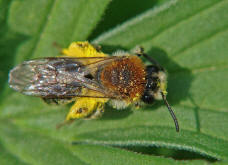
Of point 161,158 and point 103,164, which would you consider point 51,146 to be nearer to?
point 103,164

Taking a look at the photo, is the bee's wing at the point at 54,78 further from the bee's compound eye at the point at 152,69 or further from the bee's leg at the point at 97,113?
the bee's compound eye at the point at 152,69

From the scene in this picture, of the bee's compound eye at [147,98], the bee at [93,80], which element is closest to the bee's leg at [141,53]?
the bee at [93,80]

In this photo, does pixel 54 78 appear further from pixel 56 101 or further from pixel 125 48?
pixel 125 48

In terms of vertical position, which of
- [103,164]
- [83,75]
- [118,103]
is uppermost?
[83,75]

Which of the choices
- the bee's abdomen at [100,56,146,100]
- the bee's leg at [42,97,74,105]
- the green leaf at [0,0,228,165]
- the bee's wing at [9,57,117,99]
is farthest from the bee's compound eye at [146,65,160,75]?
the bee's leg at [42,97,74,105]

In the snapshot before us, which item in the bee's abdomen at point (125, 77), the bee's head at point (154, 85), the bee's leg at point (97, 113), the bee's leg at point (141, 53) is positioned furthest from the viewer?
the bee's leg at point (97, 113)

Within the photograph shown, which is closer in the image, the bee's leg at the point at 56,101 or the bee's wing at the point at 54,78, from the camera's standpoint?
the bee's wing at the point at 54,78

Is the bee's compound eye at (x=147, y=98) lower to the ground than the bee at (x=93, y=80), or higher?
lower

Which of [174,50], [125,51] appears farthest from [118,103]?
[174,50]
